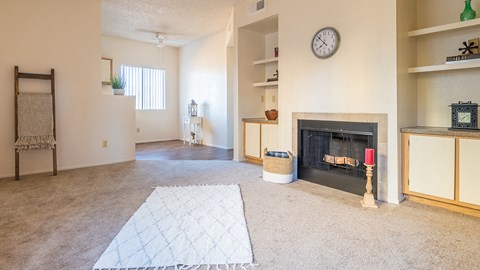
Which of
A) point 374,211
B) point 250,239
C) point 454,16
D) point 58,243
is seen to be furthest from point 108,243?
point 454,16

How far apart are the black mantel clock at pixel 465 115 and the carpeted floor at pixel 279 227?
806 millimetres

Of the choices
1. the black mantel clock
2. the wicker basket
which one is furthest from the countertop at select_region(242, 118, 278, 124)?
the black mantel clock

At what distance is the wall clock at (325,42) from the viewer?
10.2 feet

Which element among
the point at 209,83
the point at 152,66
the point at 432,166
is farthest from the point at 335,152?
the point at 152,66

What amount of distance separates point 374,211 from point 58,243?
2538mm

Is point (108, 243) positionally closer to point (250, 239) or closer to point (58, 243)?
point (58, 243)

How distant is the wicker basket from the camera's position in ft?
11.2

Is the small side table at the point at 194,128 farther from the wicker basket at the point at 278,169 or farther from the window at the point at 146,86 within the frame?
the wicker basket at the point at 278,169

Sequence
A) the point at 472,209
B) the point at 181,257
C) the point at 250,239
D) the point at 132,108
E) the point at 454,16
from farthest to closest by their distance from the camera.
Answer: the point at 132,108, the point at 454,16, the point at 472,209, the point at 250,239, the point at 181,257

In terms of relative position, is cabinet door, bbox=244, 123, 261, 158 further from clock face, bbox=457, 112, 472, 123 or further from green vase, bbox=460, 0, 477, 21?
green vase, bbox=460, 0, 477, 21

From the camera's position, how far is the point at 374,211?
248cm

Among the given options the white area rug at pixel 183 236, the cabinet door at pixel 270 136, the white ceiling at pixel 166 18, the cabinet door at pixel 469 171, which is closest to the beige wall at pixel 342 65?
the cabinet door at pixel 270 136

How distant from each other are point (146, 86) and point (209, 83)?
1815 mm

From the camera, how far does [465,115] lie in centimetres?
251
